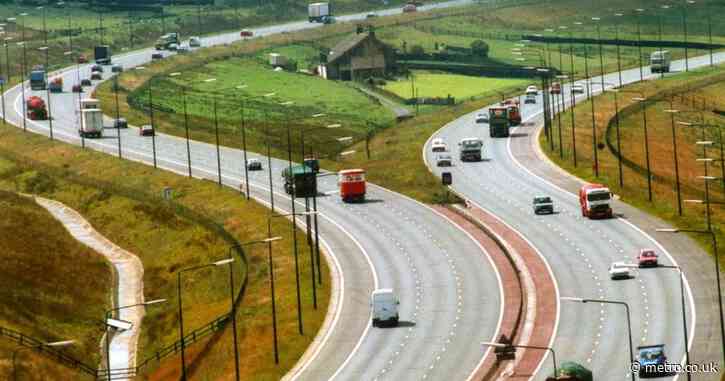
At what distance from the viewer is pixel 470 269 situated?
17275 cm

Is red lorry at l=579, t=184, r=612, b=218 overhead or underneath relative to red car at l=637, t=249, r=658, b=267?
overhead

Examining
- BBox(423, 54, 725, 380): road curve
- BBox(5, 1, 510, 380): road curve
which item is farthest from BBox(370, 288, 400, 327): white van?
BBox(423, 54, 725, 380): road curve

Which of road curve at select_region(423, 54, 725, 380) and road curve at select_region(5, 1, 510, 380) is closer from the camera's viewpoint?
road curve at select_region(423, 54, 725, 380)

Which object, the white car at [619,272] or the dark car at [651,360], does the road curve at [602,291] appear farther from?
the dark car at [651,360]

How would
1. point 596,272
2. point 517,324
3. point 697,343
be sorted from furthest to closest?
point 596,272 → point 517,324 → point 697,343

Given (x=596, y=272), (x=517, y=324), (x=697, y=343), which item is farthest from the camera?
(x=596, y=272)

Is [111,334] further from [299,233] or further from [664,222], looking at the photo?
[664,222]

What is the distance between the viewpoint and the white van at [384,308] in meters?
153

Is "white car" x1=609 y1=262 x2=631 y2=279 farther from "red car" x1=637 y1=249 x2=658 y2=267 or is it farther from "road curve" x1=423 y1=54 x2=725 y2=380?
"red car" x1=637 y1=249 x2=658 y2=267

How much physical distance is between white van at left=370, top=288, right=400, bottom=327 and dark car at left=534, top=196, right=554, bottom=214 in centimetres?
4498

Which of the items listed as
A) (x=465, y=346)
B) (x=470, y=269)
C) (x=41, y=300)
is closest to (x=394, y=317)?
(x=465, y=346)

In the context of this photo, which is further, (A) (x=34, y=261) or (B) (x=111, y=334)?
(A) (x=34, y=261)

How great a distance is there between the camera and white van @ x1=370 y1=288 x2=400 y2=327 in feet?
502

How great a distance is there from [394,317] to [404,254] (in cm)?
2714
